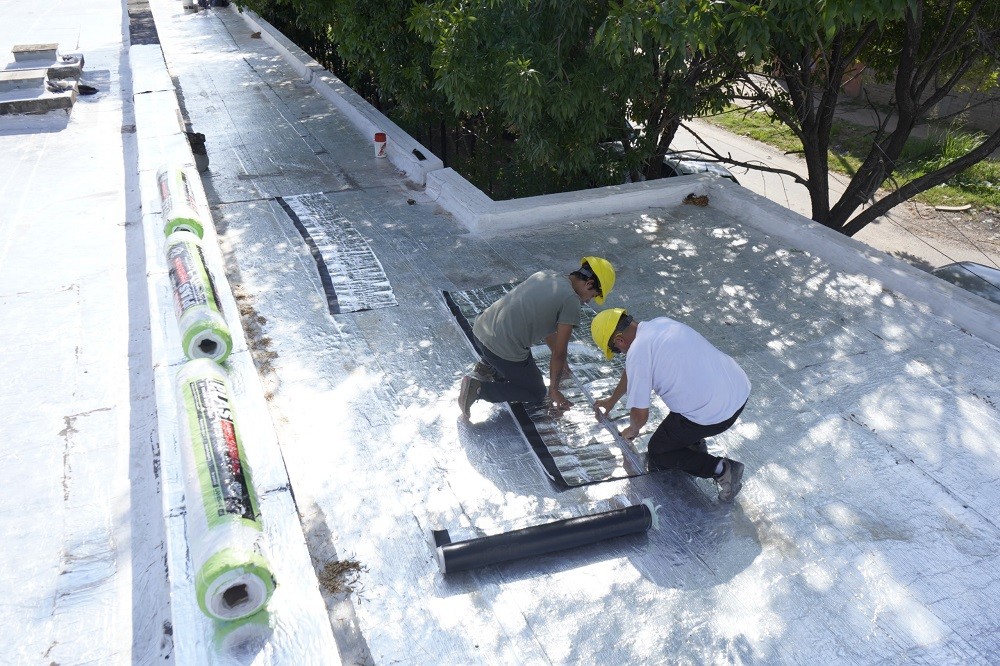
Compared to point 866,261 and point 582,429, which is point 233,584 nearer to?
point 582,429

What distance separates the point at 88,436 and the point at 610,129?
19.7ft

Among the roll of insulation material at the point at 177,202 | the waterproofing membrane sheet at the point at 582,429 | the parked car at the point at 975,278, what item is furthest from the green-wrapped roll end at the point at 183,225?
the parked car at the point at 975,278

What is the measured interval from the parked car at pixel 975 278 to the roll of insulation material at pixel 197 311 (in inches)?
307

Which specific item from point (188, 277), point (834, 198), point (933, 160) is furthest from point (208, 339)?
point (933, 160)

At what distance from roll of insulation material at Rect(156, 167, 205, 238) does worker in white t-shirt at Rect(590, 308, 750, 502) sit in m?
3.49

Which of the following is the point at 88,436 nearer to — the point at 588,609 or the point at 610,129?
the point at 588,609

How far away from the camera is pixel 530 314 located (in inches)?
171

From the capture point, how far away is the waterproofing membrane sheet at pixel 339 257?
19.7 feet

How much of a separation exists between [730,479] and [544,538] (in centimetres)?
110

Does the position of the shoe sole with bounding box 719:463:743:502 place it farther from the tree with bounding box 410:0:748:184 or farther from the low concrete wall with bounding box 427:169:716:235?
Result: the low concrete wall with bounding box 427:169:716:235

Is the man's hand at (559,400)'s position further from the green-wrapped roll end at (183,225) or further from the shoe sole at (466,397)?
the green-wrapped roll end at (183,225)

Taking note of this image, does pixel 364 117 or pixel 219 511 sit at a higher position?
pixel 219 511

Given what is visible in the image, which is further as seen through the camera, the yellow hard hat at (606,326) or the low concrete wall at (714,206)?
the low concrete wall at (714,206)

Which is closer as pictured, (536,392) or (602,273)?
(602,273)
